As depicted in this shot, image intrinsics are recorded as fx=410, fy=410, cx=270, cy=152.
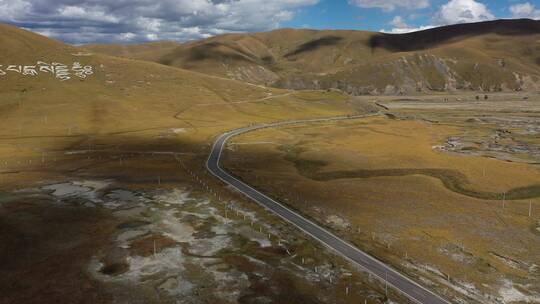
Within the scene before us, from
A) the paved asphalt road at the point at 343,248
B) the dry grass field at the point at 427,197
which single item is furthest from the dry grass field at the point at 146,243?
the dry grass field at the point at 427,197

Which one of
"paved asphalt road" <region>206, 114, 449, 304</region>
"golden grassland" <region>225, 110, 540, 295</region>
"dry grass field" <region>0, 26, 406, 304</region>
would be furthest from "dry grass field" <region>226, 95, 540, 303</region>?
"dry grass field" <region>0, 26, 406, 304</region>

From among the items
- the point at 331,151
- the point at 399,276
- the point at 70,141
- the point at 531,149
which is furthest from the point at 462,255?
the point at 70,141

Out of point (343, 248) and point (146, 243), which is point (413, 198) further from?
point (146, 243)

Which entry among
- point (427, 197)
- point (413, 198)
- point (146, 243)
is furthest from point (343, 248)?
point (427, 197)

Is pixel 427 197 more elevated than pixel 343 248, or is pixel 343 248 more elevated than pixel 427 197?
pixel 427 197

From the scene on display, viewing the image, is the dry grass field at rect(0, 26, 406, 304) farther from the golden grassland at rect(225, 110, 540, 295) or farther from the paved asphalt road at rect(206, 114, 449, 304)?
the golden grassland at rect(225, 110, 540, 295)

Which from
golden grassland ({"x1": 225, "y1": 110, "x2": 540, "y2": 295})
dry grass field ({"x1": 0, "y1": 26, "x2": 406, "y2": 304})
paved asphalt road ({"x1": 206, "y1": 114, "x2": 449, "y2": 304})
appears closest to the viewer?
dry grass field ({"x1": 0, "y1": 26, "x2": 406, "y2": 304})
